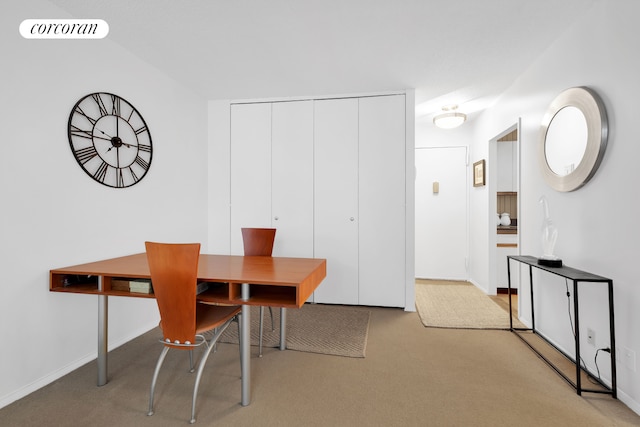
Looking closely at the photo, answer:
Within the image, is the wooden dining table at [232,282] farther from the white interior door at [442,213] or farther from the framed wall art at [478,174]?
the white interior door at [442,213]

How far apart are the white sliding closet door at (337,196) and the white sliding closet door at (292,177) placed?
103mm

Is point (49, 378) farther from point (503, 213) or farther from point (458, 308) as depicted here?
point (503, 213)

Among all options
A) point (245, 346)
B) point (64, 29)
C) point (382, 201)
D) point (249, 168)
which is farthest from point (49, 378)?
point (382, 201)

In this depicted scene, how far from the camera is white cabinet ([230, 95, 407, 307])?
12.2 ft

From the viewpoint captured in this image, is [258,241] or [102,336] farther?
[258,241]

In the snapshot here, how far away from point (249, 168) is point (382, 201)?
5.75 ft

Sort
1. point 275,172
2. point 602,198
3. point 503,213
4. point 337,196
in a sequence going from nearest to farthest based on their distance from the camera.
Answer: point 602,198, point 337,196, point 275,172, point 503,213

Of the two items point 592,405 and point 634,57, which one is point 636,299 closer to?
point 592,405

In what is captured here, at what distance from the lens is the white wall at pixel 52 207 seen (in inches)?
75.9

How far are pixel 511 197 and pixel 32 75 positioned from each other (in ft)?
19.1

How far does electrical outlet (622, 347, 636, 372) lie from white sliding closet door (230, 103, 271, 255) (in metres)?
3.36

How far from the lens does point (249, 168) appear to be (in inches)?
159

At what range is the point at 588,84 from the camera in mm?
2186

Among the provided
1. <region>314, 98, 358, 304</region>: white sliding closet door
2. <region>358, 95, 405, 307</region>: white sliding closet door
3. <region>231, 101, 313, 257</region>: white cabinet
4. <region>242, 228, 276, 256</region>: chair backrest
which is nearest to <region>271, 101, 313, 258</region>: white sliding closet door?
<region>231, 101, 313, 257</region>: white cabinet
